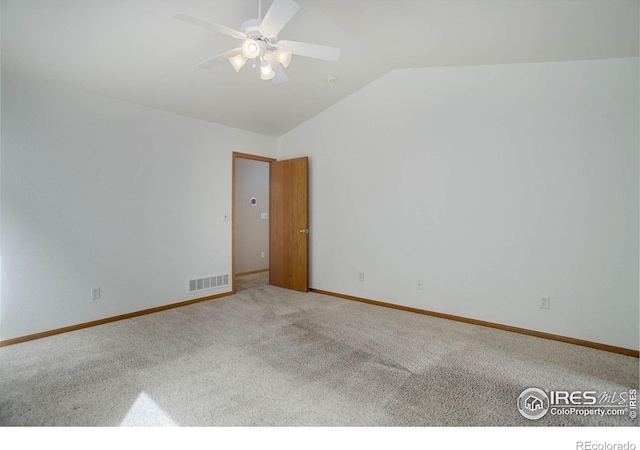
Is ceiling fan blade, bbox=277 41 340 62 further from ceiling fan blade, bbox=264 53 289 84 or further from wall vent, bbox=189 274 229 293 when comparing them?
wall vent, bbox=189 274 229 293

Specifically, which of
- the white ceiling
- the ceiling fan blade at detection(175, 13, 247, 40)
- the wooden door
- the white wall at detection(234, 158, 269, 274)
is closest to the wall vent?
the wooden door

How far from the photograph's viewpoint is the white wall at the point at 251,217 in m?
5.98

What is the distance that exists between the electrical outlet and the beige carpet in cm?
33

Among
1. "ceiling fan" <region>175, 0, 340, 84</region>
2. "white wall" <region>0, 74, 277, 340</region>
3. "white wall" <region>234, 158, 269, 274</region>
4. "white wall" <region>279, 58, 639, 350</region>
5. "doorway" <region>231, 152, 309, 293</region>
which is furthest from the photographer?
"white wall" <region>234, 158, 269, 274</region>

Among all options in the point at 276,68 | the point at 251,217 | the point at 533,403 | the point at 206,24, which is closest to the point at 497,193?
the point at 533,403

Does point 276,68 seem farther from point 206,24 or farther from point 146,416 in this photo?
point 146,416

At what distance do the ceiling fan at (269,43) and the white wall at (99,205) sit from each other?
5.75ft

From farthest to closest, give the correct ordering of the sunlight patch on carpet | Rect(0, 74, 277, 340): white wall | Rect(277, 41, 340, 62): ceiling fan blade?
Rect(0, 74, 277, 340): white wall → Rect(277, 41, 340, 62): ceiling fan blade → the sunlight patch on carpet

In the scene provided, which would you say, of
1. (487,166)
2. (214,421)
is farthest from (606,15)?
(214,421)

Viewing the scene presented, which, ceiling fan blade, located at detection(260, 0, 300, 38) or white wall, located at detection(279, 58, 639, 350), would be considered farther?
white wall, located at detection(279, 58, 639, 350)

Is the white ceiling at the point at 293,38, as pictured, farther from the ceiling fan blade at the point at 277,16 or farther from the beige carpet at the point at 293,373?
the beige carpet at the point at 293,373

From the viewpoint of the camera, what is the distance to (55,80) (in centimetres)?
294

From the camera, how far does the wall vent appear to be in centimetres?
416

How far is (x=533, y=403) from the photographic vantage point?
1.93 m
